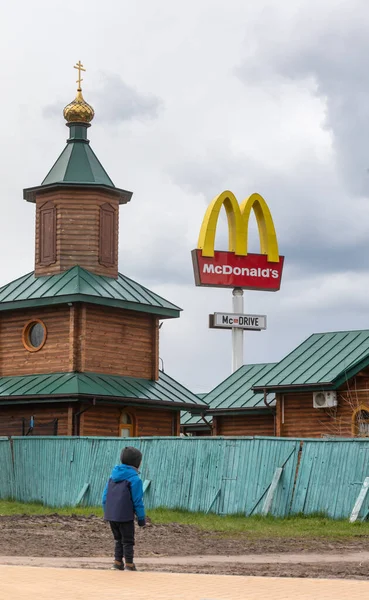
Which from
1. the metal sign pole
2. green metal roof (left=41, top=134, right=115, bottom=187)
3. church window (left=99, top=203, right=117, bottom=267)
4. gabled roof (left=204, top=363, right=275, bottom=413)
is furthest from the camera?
the metal sign pole

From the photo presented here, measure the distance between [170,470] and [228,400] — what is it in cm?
1316

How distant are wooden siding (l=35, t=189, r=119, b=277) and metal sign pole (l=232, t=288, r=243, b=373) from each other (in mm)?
12213

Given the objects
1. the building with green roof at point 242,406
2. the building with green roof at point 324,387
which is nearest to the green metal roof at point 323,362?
the building with green roof at point 324,387

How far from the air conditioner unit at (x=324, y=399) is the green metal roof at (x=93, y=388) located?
449 cm

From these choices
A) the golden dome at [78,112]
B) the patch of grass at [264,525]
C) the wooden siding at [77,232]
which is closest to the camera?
the patch of grass at [264,525]

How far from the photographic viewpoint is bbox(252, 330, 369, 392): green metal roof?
Result: 108 ft

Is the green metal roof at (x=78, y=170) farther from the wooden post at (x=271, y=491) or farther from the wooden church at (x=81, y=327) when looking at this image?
the wooden post at (x=271, y=491)

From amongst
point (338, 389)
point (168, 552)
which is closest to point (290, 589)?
point (168, 552)

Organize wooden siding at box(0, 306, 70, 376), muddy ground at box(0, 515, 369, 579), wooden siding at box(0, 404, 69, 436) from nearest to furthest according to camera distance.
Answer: muddy ground at box(0, 515, 369, 579), wooden siding at box(0, 404, 69, 436), wooden siding at box(0, 306, 70, 376)

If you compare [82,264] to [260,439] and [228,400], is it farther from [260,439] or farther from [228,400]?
[260,439]

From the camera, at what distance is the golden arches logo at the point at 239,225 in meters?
45.5

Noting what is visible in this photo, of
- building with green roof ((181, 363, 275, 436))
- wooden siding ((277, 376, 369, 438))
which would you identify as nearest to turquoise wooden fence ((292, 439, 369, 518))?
wooden siding ((277, 376, 369, 438))

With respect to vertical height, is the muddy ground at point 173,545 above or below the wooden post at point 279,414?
below

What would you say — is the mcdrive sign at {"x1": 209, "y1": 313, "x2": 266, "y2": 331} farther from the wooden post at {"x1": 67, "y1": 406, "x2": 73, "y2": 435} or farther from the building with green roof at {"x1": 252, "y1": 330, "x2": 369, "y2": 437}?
the wooden post at {"x1": 67, "y1": 406, "x2": 73, "y2": 435}
